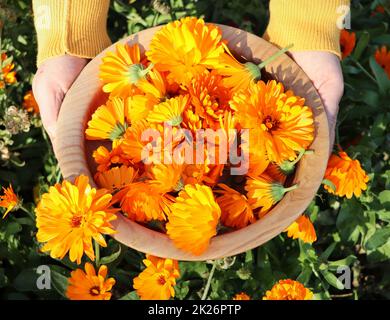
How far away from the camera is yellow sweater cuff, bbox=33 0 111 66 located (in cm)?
101

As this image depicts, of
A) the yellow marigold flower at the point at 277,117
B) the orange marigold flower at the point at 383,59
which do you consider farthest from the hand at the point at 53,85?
the orange marigold flower at the point at 383,59

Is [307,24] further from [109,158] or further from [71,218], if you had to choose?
[71,218]

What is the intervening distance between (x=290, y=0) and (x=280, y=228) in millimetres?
492

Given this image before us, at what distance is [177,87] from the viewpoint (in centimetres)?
89

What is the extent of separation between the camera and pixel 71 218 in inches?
30.9

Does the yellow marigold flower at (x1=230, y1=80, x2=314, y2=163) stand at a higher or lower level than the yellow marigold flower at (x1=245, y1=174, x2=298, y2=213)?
higher

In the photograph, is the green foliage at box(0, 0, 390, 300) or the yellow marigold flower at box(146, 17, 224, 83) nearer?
the yellow marigold flower at box(146, 17, 224, 83)

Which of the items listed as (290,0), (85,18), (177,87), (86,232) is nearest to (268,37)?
(290,0)

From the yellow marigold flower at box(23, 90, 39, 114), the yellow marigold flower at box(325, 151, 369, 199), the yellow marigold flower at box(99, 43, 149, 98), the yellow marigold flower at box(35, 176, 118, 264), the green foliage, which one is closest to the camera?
the yellow marigold flower at box(35, 176, 118, 264)


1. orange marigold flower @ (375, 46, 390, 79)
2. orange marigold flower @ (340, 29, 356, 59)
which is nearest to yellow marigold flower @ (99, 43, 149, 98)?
orange marigold flower @ (340, 29, 356, 59)

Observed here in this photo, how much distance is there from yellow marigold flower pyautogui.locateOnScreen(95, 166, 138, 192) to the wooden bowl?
0.04 meters

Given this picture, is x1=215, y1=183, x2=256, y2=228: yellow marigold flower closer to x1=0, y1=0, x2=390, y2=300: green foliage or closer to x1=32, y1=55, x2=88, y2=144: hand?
x1=0, y1=0, x2=390, y2=300: green foliage

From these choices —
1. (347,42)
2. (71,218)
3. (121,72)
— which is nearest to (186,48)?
(121,72)

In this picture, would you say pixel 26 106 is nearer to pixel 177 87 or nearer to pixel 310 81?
pixel 177 87
